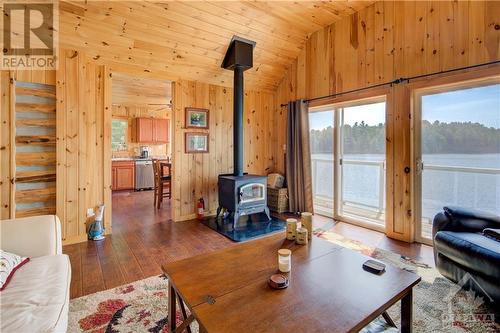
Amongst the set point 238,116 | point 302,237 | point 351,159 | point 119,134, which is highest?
point 119,134

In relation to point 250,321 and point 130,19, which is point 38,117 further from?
point 250,321

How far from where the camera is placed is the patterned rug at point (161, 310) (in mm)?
1601

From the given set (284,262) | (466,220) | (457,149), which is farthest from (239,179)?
(457,149)

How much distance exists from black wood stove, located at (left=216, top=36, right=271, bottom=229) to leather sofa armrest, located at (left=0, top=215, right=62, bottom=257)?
2.18 meters

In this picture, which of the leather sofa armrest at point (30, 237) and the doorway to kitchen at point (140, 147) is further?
the doorway to kitchen at point (140, 147)

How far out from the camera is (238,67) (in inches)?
148

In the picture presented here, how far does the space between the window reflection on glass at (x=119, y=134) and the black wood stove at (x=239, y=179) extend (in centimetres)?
470

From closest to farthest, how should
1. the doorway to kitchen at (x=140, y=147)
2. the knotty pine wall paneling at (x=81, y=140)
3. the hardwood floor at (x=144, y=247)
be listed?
the hardwood floor at (x=144, y=247) → the knotty pine wall paneling at (x=81, y=140) → the doorway to kitchen at (x=140, y=147)

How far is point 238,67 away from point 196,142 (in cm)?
138

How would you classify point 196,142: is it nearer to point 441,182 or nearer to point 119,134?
point 441,182

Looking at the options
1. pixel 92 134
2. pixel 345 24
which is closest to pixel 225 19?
pixel 345 24

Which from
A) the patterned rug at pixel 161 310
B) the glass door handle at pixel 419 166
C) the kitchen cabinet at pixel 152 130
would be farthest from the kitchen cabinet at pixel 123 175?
the glass door handle at pixel 419 166

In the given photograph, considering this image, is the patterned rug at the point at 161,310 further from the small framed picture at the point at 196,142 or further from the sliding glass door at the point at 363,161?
the small framed picture at the point at 196,142

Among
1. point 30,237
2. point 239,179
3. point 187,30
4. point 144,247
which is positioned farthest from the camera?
point 239,179
